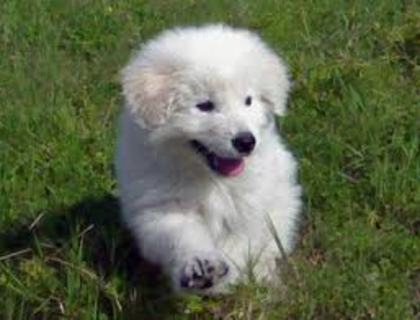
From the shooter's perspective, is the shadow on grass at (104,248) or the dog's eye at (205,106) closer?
the dog's eye at (205,106)

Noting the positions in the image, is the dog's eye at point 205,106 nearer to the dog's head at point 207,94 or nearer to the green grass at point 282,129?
the dog's head at point 207,94

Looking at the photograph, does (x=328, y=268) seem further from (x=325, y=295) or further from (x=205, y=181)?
(x=205, y=181)

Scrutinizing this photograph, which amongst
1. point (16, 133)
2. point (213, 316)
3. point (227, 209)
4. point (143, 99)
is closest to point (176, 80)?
point (143, 99)

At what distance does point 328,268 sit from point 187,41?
106 centimetres

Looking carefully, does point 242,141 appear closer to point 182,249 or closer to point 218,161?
point 218,161

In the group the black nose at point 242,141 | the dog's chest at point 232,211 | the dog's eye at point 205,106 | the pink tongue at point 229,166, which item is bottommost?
the dog's chest at point 232,211

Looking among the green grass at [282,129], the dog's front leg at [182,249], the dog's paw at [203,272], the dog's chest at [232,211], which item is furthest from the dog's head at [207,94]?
the green grass at [282,129]

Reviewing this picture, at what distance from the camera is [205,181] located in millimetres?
5535

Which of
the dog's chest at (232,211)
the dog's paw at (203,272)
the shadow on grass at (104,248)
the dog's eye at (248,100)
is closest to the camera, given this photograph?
the dog's paw at (203,272)

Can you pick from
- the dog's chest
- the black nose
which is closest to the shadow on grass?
the dog's chest

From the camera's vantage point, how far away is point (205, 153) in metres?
5.40

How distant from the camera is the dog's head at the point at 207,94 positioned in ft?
17.3

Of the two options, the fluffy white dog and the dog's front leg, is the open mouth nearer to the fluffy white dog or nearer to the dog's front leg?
the fluffy white dog

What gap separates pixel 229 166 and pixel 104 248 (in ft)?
2.94
